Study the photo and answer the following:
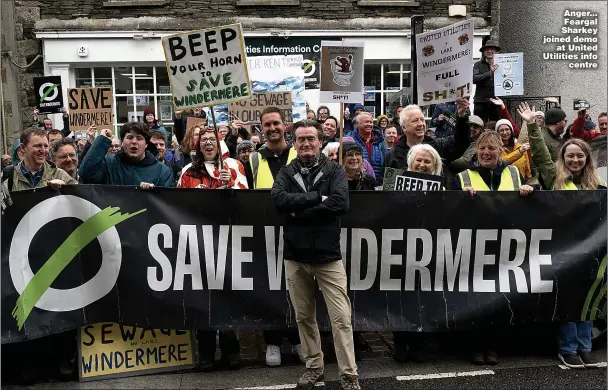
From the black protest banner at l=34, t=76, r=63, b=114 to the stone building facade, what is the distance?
5136 millimetres

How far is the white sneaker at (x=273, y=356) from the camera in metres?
6.09

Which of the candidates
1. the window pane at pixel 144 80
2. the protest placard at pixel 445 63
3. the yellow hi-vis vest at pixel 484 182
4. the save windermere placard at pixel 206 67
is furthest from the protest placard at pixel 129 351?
the window pane at pixel 144 80

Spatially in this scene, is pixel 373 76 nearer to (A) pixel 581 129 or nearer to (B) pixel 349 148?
(A) pixel 581 129

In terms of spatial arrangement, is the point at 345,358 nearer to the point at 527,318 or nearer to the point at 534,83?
the point at 527,318

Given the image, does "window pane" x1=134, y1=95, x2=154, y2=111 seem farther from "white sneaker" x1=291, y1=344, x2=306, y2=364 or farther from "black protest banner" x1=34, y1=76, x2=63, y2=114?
"white sneaker" x1=291, y1=344, x2=306, y2=364

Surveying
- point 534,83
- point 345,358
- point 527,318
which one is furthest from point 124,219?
point 534,83

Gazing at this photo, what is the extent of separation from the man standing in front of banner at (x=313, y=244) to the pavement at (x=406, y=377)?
0.32 m

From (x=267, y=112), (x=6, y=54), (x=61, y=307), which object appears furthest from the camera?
(x=6, y=54)

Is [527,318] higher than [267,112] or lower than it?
lower

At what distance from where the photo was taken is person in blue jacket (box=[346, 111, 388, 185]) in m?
8.48

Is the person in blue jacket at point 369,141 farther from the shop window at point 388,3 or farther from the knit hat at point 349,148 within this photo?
the shop window at point 388,3

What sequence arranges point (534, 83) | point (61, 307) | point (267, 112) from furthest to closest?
1. point (534, 83)
2. point (267, 112)
3. point (61, 307)

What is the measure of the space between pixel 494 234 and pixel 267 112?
7.10 ft

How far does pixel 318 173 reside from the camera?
213 inches
